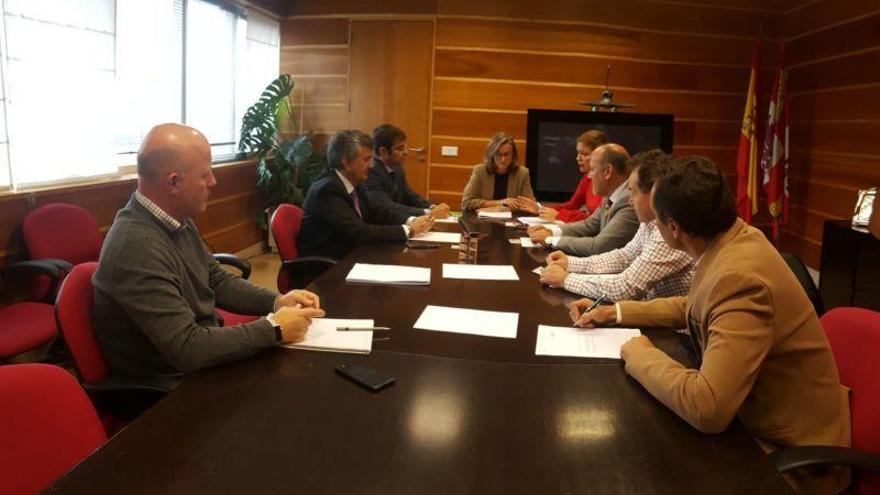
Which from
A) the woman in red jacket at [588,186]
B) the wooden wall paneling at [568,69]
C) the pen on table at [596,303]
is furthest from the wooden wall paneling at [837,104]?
the pen on table at [596,303]

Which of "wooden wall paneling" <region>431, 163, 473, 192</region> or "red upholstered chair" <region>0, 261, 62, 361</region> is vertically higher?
"wooden wall paneling" <region>431, 163, 473, 192</region>

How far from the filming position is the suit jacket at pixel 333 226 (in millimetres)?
3188

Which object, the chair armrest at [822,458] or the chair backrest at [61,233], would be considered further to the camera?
the chair backrest at [61,233]

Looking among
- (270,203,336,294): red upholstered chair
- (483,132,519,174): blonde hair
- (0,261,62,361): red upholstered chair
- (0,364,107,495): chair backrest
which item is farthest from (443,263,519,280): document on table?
(483,132,519,174): blonde hair

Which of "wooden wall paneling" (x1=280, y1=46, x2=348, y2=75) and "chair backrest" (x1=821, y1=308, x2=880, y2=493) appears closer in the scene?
"chair backrest" (x1=821, y1=308, x2=880, y2=493)

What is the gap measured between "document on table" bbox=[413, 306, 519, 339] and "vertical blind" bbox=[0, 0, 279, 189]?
2.59m

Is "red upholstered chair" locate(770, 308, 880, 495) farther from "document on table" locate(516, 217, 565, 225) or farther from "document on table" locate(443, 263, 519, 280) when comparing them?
"document on table" locate(516, 217, 565, 225)

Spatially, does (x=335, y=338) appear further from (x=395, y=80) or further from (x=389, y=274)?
(x=395, y=80)

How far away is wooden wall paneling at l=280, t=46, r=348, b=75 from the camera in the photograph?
6609mm

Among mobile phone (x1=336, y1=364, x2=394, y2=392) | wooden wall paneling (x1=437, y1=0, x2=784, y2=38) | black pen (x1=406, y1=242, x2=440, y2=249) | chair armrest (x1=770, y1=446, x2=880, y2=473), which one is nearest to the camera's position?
chair armrest (x1=770, y1=446, x2=880, y2=473)

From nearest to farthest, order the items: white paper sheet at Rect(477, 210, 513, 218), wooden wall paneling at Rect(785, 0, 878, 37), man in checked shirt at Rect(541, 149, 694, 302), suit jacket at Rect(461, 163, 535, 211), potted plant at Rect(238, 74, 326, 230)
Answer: man in checked shirt at Rect(541, 149, 694, 302) → white paper sheet at Rect(477, 210, 513, 218) → suit jacket at Rect(461, 163, 535, 211) → wooden wall paneling at Rect(785, 0, 878, 37) → potted plant at Rect(238, 74, 326, 230)

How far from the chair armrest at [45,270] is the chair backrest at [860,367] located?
2.99m

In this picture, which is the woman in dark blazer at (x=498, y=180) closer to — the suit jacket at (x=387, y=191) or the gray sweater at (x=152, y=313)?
the suit jacket at (x=387, y=191)

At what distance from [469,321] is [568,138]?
4.44 m
